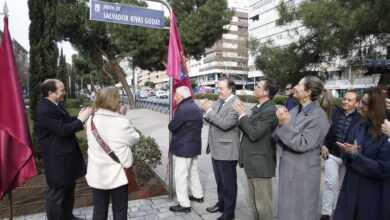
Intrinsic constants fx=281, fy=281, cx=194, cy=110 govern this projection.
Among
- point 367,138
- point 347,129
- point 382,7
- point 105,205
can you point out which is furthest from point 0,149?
point 382,7

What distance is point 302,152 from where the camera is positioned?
2490 mm

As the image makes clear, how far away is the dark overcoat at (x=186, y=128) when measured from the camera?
362 centimetres

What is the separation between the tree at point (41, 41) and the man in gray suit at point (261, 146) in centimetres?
408

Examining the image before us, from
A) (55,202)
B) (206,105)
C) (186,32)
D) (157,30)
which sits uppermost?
(157,30)

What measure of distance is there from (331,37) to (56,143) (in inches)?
214

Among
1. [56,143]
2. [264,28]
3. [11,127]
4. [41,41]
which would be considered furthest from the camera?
[264,28]

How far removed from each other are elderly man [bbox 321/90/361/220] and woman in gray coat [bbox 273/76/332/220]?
1.01 metres

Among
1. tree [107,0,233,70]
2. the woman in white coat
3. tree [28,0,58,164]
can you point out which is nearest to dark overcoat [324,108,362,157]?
the woman in white coat

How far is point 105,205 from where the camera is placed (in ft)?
9.09

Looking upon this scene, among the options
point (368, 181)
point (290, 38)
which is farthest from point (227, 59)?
point (368, 181)

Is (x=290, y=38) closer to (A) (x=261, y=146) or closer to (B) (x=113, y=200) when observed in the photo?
(A) (x=261, y=146)

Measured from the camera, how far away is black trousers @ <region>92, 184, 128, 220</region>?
107 inches

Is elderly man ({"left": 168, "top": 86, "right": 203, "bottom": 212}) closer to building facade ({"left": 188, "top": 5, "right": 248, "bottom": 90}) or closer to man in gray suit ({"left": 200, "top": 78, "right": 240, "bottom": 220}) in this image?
man in gray suit ({"left": 200, "top": 78, "right": 240, "bottom": 220})

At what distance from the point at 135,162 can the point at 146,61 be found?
46.4ft
